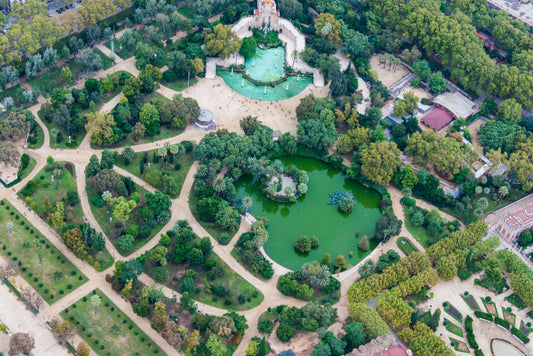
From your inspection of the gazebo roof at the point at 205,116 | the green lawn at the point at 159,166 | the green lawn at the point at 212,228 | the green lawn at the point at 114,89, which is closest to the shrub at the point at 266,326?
the green lawn at the point at 212,228

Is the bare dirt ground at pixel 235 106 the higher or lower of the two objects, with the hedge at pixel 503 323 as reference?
higher

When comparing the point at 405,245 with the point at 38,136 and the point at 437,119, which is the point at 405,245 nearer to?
the point at 437,119

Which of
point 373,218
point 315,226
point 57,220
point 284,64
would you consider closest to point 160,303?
point 57,220

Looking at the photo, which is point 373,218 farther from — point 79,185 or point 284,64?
point 79,185

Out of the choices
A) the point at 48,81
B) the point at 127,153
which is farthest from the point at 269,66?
the point at 48,81

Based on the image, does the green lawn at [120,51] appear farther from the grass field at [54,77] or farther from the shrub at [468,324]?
the shrub at [468,324]

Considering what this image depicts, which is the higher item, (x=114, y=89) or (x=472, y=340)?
(x=114, y=89)
